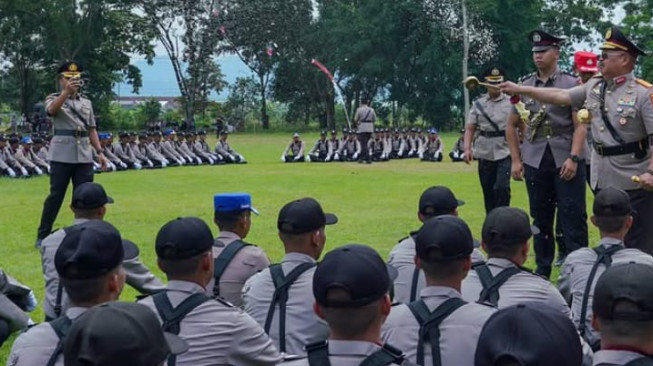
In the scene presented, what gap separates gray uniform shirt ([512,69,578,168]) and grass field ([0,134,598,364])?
38.9 inches

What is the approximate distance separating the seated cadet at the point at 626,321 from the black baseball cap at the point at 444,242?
0.96 meters

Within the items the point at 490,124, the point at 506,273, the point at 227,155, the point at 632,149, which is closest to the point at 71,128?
the point at 490,124

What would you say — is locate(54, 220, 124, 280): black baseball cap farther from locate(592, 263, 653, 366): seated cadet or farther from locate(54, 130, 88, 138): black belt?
locate(54, 130, 88, 138): black belt

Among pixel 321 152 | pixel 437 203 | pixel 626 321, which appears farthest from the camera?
pixel 321 152

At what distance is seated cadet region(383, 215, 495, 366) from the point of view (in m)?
3.18

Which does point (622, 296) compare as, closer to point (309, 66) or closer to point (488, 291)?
point (488, 291)

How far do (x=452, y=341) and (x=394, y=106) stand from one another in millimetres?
50583

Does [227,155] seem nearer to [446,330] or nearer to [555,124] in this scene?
[555,124]

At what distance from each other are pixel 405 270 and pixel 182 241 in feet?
4.87

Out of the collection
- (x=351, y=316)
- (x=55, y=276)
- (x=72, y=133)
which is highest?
(x=72, y=133)

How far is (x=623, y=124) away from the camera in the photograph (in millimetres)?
6055

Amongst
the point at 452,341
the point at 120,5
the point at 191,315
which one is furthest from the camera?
the point at 120,5

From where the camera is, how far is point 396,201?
12.9 meters

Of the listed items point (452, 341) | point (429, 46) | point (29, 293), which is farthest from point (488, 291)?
point (429, 46)
